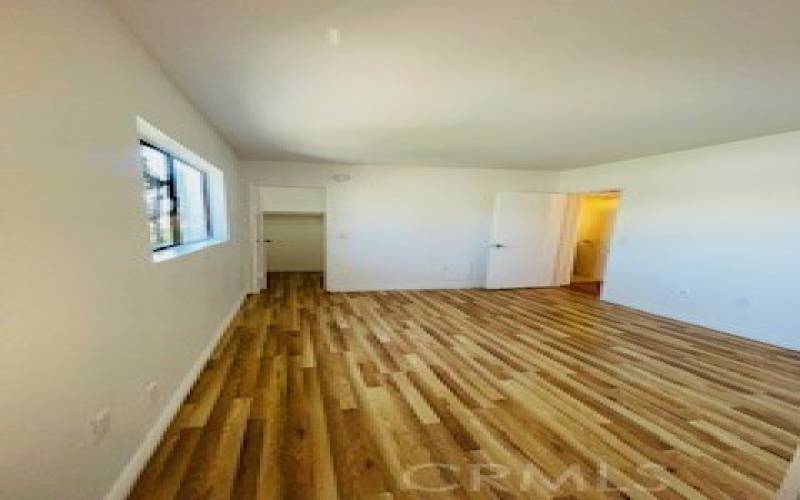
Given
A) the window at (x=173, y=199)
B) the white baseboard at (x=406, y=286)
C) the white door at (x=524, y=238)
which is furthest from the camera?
the white door at (x=524, y=238)

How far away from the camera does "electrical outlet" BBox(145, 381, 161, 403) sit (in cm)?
193

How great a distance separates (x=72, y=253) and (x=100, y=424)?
0.74 metres

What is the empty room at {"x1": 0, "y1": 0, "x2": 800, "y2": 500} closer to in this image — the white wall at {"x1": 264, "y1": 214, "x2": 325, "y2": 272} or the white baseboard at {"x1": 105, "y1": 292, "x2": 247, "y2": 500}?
the white baseboard at {"x1": 105, "y1": 292, "x2": 247, "y2": 500}

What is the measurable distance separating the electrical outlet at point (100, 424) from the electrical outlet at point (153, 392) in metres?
0.40

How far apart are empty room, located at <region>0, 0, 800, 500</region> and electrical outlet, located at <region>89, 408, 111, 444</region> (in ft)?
0.03

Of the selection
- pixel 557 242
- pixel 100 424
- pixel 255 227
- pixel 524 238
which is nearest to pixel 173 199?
pixel 100 424

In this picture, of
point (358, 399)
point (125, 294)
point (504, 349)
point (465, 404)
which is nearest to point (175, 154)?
point (125, 294)

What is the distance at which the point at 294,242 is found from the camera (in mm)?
7777

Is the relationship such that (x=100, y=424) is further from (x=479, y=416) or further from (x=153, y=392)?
(x=479, y=416)

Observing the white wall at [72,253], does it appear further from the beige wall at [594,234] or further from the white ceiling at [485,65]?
the beige wall at [594,234]

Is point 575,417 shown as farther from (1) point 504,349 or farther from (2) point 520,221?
(2) point 520,221

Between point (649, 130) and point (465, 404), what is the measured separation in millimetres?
3271

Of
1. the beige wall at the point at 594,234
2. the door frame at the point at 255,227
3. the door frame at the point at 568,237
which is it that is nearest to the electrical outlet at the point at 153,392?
the door frame at the point at 255,227

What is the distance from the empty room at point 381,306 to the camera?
126 centimetres
